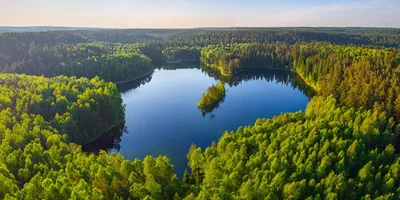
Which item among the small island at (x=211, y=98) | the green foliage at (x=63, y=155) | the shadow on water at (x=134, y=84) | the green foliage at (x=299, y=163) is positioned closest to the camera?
the green foliage at (x=63, y=155)

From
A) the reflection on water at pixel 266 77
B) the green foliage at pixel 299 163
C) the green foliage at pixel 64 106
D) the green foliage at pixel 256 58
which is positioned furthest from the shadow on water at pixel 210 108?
the green foliage at pixel 256 58

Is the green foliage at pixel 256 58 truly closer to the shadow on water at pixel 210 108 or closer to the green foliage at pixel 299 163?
the shadow on water at pixel 210 108

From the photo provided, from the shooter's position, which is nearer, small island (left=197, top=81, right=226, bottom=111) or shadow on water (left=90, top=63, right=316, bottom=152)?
shadow on water (left=90, top=63, right=316, bottom=152)

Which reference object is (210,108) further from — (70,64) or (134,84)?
(70,64)

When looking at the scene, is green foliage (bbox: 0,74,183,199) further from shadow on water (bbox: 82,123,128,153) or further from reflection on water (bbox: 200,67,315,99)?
reflection on water (bbox: 200,67,315,99)

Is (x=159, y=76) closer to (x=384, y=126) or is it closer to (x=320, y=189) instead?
(x=384, y=126)

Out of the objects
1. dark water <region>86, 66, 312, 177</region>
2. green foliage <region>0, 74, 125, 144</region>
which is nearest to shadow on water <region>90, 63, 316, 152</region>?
dark water <region>86, 66, 312, 177</region>

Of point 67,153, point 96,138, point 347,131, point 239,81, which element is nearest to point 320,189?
point 347,131
